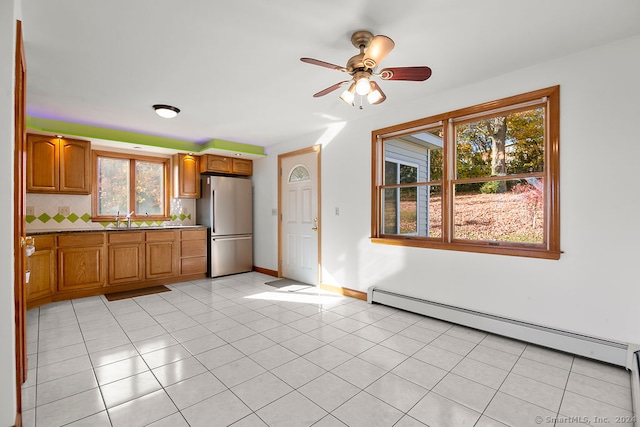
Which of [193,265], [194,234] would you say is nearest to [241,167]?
[194,234]

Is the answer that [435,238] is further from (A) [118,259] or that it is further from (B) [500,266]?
(A) [118,259]

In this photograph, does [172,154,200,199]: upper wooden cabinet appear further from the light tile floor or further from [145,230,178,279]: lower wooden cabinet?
the light tile floor

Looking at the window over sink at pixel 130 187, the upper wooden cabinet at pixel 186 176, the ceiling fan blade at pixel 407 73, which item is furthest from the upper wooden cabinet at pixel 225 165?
the ceiling fan blade at pixel 407 73

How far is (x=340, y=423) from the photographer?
1693 mm

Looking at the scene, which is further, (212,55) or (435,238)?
(435,238)

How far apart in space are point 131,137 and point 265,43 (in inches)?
137

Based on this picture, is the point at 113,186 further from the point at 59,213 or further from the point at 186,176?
the point at 186,176

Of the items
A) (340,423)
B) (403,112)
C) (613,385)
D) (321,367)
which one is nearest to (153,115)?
(403,112)

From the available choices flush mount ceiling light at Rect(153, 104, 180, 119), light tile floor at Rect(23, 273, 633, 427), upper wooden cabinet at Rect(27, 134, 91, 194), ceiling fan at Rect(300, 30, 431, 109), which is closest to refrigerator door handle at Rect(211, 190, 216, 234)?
upper wooden cabinet at Rect(27, 134, 91, 194)

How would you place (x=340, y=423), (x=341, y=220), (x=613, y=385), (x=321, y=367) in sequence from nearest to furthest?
(x=340, y=423) < (x=613, y=385) < (x=321, y=367) < (x=341, y=220)

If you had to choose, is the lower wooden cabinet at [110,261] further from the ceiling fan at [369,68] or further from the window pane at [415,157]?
the ceiling fan at [369,68]

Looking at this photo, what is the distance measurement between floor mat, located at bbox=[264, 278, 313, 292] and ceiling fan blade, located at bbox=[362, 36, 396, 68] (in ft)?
11.0

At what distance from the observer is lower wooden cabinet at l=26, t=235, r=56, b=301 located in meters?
3.51

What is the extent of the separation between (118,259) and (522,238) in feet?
16.7
